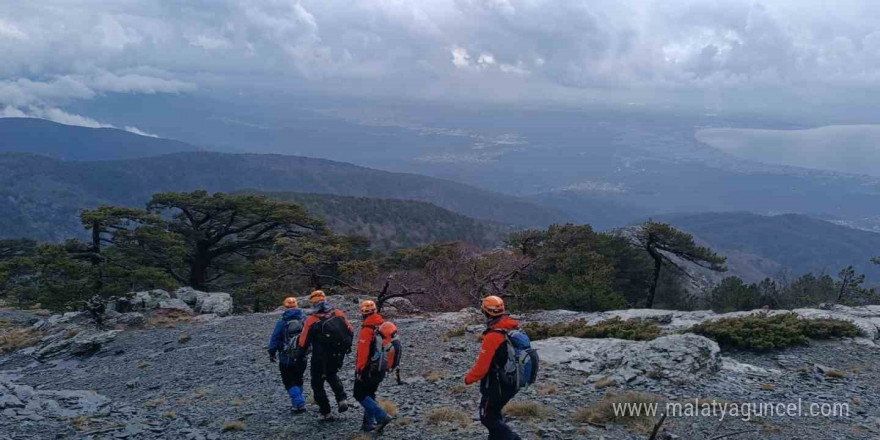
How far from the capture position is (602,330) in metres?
14.4

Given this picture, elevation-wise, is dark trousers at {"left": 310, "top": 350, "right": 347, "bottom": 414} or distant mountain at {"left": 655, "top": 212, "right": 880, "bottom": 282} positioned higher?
dark trousers at {"left": 310, "top": 350, "right": 347, "bottom": 414}

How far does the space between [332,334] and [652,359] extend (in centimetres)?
589

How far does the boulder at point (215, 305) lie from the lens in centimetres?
2155

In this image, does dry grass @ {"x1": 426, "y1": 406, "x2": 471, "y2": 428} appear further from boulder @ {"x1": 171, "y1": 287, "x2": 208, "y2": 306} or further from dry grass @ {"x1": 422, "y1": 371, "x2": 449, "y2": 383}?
boulder @ {"x1": 171, "y1": 287, "x2": 208, "y2": 306}

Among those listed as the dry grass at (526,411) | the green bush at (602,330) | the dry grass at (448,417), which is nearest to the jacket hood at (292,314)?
the dry grass at (448,417)

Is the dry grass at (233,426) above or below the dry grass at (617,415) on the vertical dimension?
below

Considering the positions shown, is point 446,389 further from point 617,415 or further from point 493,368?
point 493,368

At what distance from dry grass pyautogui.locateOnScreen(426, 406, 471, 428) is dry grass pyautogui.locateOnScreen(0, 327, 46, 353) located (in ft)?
53.1

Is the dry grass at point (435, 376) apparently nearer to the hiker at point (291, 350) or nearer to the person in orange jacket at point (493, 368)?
the hiker at point (291, 350)

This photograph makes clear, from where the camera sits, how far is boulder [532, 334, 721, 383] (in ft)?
33.3

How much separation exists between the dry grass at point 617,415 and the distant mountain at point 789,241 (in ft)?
416

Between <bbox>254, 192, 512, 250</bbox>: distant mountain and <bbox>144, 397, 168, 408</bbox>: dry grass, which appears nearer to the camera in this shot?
<bbox>144, 397, 168, 408</bbox>: dry grass

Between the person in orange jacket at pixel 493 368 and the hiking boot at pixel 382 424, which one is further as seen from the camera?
the hiking boot at pixel 382 424

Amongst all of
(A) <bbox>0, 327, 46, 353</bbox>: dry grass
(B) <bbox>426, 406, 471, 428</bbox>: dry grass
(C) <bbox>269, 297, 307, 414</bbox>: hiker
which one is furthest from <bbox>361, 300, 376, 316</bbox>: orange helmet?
(A) <bbox>0, 327, 46, 353</bbox>: dry grass
